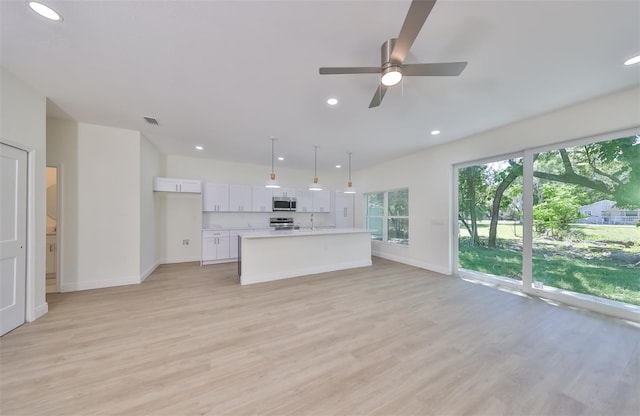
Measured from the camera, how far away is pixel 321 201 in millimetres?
7520

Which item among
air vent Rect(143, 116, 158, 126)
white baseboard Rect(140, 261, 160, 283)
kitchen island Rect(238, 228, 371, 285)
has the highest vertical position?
air vent Rect(143, 116, 158, 126)

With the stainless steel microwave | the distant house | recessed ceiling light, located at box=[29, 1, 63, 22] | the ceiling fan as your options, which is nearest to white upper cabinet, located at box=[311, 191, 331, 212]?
the stainless steel microwave

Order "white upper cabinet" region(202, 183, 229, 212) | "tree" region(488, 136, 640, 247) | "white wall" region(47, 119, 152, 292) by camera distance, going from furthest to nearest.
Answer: "white upper cabinet" region(202, 183, 229, 212), "white wall" region(47, 119, 152, 292), "tree" region(488, 136, 640, 247)

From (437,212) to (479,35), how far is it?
371cm

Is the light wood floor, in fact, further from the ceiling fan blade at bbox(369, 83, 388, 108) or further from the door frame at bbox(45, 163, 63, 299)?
the ceiling fan blade at bbox(369, 83, 388, 108)

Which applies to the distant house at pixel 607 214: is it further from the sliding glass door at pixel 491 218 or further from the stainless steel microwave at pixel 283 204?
the stainless steel microwave at pixel 283 204

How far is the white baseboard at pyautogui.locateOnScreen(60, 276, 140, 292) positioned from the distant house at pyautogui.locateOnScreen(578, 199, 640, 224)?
740 cm

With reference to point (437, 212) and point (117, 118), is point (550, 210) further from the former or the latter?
point (117, 118)

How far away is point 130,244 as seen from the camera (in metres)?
4.02

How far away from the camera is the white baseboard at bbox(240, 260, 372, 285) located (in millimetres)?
4174

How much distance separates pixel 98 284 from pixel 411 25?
220 inches

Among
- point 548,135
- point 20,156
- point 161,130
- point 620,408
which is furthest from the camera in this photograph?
point 161,130

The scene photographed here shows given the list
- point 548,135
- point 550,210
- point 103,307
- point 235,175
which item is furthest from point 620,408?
point 235,175

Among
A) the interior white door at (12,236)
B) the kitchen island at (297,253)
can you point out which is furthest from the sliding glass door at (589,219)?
the interior white door at (12,236)
